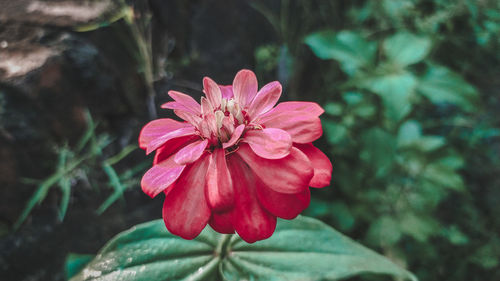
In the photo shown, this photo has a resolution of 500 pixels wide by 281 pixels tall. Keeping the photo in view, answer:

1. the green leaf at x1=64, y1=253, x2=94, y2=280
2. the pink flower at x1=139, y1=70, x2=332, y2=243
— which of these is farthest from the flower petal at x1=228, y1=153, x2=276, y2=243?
the green leaf at x1=64, y1=253, x2=94, y2=280

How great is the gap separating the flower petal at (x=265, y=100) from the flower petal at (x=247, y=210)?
8 cm

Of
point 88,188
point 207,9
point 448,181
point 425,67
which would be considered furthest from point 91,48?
point 448,181

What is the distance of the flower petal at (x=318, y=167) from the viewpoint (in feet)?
1.36

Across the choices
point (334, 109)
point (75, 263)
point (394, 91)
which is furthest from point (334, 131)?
point (75, 263)

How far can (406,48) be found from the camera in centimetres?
91

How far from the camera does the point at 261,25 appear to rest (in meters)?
1.49

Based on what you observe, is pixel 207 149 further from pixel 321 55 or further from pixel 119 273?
pixel 321 55

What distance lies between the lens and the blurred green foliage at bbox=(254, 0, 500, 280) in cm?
89

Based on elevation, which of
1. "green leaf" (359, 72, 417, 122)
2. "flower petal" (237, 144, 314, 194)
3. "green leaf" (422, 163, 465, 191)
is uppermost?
"flower petal" (237, 144, 314, 194)

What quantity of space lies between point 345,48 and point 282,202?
0.69 m

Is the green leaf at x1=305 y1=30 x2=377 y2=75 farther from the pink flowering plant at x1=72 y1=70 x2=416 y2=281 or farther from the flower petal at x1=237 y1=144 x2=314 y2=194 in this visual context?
the flower petal at x1=237 y1=144 x2=314 y2=194

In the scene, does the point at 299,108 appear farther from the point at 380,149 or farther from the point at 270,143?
the point at 380,149

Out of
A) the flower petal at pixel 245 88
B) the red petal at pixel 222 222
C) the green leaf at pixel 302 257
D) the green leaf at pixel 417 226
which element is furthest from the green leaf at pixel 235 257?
the green leaf at pixel 417 226

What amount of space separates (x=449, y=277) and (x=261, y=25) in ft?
4.18
